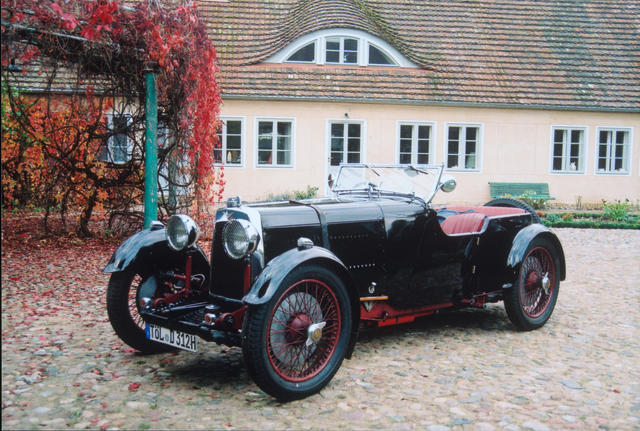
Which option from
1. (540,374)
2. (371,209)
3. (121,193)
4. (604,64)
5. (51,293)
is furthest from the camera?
(604,64)

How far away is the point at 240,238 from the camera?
409 centimetres

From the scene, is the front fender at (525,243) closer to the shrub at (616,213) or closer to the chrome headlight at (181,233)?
the chrome headlight at (181,233)

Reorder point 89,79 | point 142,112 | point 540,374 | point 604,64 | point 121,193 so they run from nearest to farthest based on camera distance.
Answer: point 540,374
point 89,79
point 142,112
point 121,193
point 604,64

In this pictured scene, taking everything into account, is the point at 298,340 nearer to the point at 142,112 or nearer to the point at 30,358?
the point at 30,358

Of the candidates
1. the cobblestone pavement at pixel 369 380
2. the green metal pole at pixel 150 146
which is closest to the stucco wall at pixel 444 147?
the green metal pole at pixel 150 146

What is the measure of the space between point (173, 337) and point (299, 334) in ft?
2.86

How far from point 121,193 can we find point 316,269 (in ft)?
21.1

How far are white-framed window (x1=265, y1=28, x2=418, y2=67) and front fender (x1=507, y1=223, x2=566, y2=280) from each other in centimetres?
1242

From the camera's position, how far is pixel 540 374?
4.43m

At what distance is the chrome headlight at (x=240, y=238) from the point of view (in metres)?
4.05

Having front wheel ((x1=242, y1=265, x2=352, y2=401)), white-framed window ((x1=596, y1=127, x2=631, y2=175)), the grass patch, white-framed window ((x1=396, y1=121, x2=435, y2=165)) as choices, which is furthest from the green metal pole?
white-framed window ((x1=596, y1=127, x2=631, y2=175))

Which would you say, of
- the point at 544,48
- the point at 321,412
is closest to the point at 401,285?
the point at 321,412

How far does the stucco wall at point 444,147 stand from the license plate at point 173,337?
40.8 feet

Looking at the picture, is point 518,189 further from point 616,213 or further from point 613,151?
point 613,151
